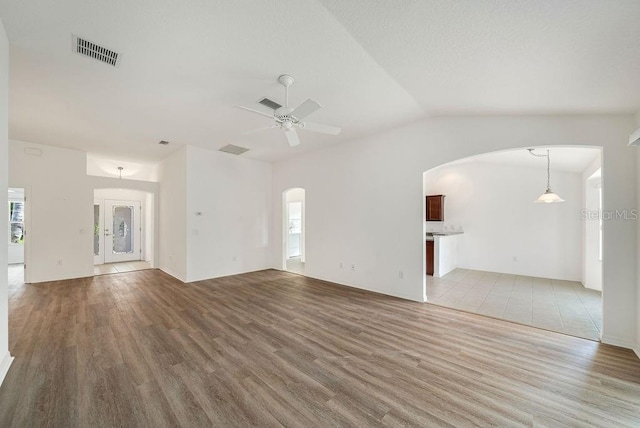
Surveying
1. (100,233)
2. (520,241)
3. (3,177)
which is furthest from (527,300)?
(100,233)

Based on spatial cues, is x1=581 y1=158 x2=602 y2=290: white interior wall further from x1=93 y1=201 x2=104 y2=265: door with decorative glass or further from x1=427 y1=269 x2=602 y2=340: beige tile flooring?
x1=93 y1=201 x2=104 y2=265: door with decorative glass

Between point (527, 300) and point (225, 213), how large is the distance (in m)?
6.47

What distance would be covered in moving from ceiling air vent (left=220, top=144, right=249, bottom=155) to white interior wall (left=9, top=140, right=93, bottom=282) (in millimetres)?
3531

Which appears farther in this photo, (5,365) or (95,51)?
(95,51)

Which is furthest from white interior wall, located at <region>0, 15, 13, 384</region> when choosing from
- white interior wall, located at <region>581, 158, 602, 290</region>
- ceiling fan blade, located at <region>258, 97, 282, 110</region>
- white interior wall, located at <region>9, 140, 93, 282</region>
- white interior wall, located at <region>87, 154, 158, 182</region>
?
white interior wall, located at <region>581, 158, 602, 290</region>

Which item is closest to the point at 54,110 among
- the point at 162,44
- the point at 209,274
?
the point at 162,44

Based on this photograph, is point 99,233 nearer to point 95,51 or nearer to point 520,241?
point 95,51

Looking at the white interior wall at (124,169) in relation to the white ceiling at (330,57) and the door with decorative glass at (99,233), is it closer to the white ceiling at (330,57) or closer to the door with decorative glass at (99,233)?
the door with decorative glass at (99,233)

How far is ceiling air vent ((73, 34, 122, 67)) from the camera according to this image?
224 centimetres

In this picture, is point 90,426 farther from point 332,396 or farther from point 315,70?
point 315,70

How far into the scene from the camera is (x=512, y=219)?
6.45 m

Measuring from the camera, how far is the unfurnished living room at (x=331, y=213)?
190 cm

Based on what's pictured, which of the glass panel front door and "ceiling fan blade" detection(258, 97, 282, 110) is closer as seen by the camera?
"ceiling fan blade" detection(258, 97, 282, 110)

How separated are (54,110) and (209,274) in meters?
3.93
